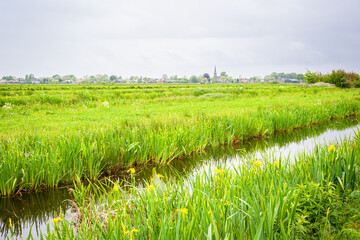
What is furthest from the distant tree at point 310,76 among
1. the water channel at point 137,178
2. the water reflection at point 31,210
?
the water reflection at point 31,210

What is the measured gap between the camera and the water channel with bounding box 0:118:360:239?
373 cm

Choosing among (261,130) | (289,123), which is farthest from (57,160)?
(289,123)

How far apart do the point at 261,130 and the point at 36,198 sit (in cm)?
685

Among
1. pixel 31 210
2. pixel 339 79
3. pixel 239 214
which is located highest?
pixel 339 79

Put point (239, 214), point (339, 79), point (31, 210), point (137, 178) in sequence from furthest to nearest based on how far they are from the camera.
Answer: point (339, 79)
point (137, 178)
point (31, 210)
point (239, 214)

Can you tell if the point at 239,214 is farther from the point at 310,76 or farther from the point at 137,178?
the point at 310,76

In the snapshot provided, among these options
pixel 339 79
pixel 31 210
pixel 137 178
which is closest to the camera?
→ pixel 31 210

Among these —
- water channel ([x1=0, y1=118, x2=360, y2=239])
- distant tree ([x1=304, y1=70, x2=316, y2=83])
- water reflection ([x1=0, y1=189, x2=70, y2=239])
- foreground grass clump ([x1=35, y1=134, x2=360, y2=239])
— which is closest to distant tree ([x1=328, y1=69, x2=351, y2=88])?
distant tree ([x1=304, y1=70, x2=316, y2=83])

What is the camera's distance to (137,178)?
209 inches

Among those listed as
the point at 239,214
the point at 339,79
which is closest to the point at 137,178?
the point at 239,214

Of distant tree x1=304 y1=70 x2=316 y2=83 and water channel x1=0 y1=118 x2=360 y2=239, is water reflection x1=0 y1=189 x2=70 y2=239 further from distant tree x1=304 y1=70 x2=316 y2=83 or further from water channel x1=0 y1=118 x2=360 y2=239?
distant tree x1=304 y1=70 x2=316 y2=83

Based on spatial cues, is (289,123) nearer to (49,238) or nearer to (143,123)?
(143,123)

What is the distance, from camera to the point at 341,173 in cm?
353

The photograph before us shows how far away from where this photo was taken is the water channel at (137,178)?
373cm
